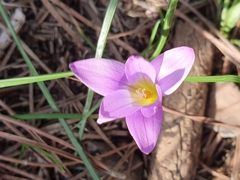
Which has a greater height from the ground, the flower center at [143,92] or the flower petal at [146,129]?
the flower center at [143,92]

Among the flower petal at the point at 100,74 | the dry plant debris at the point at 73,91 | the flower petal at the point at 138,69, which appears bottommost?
the dry plant debris at the point at 73,91

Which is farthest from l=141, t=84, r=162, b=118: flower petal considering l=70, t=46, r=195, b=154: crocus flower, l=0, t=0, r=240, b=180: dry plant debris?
l=0, t=0, r=240, b=180: dry plant debris

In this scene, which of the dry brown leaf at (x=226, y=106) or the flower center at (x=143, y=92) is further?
the dry brown leaf at (x=226, y=106)

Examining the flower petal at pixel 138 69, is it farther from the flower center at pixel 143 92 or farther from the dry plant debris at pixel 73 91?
the dry plant debris at pixel 73 91

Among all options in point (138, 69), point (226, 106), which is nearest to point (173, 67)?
point (138, 69)

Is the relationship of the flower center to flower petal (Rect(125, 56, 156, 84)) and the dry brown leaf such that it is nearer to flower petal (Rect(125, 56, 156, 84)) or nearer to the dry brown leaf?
flower petal (Rect(125, 56, 156, 84))

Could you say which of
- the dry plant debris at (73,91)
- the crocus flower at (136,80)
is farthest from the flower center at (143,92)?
the dry plant debris at (73,91)

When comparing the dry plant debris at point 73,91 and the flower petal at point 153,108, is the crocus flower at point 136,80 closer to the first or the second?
the flower petal at point 153,108
